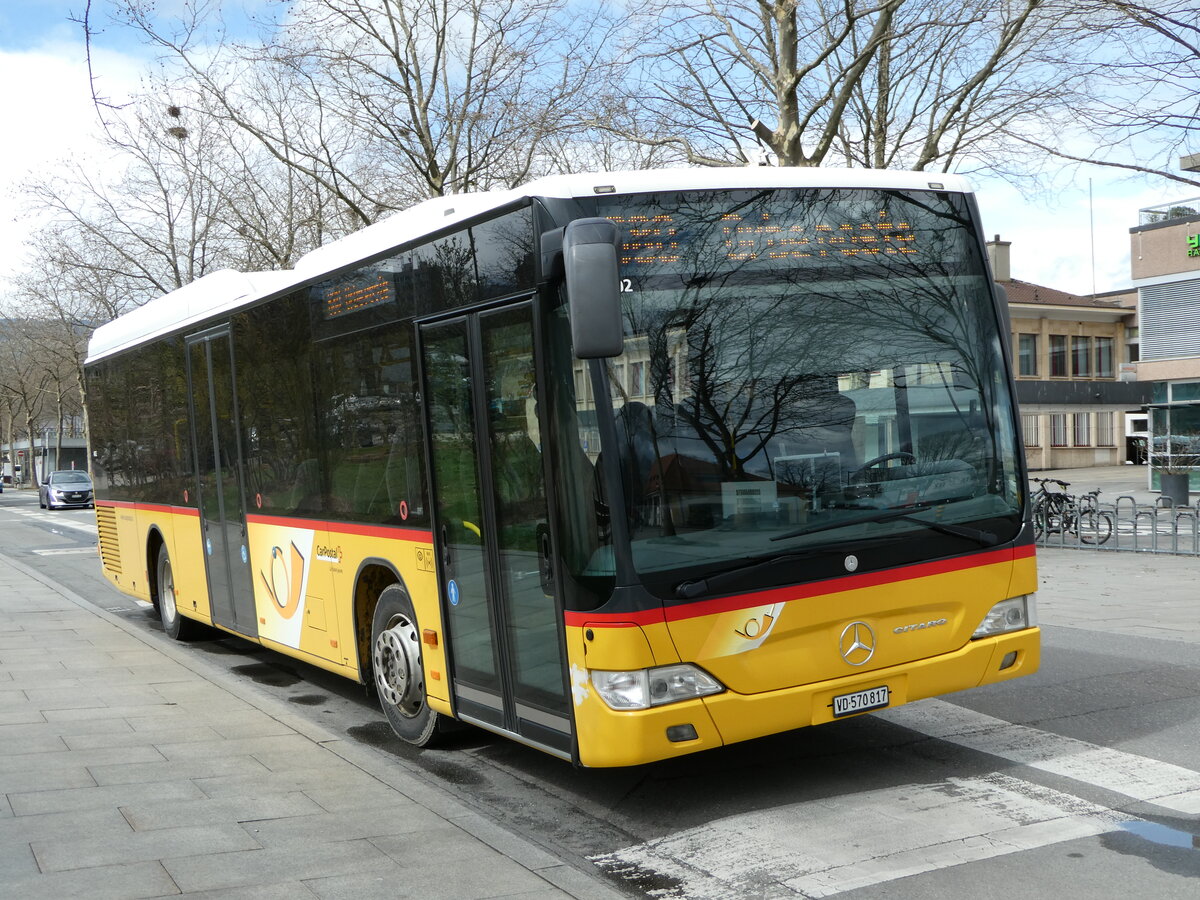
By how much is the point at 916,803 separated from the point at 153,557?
9.57 m

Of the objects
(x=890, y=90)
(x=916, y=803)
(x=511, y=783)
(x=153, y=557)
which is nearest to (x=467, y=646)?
(x=511, y=783)

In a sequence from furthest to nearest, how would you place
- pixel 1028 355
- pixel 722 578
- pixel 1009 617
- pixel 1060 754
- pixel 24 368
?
1. pixel 24 368
2. pixel 1028 355
3. pixel 1060 754
4. pixel 1009 617
5. pixel 722 578

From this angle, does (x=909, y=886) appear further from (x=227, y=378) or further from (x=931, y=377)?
(x=227, y=378)

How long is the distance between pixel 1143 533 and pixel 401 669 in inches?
635

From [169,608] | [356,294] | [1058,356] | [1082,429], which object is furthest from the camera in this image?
[1058,356]

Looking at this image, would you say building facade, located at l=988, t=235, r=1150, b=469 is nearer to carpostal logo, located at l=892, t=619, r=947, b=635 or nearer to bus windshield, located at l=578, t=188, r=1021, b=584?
bus windshield, located at l=578, t=188, r=1021, b=584

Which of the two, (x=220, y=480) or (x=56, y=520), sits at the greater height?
(x=220, y=480)

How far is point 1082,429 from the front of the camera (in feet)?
179

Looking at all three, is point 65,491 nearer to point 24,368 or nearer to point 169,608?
point 24,368

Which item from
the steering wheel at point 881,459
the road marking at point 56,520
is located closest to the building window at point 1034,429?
the road marking at point 56,520

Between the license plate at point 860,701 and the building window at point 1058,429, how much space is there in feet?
167

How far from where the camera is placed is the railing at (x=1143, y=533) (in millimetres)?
16953

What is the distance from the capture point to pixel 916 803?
5.80 m

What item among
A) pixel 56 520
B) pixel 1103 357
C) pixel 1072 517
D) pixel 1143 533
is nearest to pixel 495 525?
pixel 1072 517
